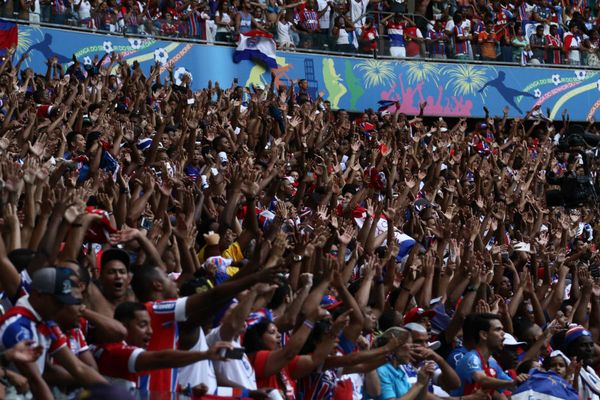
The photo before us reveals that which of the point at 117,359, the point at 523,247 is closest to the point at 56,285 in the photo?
the point at 117,359

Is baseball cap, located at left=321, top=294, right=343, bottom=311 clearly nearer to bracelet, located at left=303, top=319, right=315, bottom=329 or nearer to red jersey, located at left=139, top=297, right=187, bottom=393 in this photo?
bracelet, located at left=303, top=319, right=315, bottom=329

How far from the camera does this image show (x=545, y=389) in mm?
7059

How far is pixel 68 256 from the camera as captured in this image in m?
6.60

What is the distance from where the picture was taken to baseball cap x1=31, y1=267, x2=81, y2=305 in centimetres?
511

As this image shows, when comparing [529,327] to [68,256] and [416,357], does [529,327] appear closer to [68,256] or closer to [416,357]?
[416,357]

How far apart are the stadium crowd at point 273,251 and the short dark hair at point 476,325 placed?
2cm

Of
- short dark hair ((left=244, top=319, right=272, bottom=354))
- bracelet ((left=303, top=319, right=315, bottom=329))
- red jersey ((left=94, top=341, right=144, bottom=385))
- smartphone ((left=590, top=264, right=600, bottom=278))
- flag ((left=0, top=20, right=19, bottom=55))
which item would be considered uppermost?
flag ((left=0, top=20, right=19, bottom=55))

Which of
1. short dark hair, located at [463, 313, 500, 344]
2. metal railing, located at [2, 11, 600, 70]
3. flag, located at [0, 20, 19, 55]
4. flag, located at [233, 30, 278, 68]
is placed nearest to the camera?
short dark hair, located at [463, 313, 500, 344]

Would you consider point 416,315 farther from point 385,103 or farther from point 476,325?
point 385,103

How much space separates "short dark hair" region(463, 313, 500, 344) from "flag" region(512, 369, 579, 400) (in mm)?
434

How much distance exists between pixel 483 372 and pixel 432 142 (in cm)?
981

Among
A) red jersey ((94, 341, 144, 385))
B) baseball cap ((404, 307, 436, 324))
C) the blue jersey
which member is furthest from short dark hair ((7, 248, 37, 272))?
baseball cap ((404, 307, 436, 324))

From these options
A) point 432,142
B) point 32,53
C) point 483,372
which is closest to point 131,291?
point 483,372

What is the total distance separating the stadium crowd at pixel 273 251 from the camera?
18.5ft
